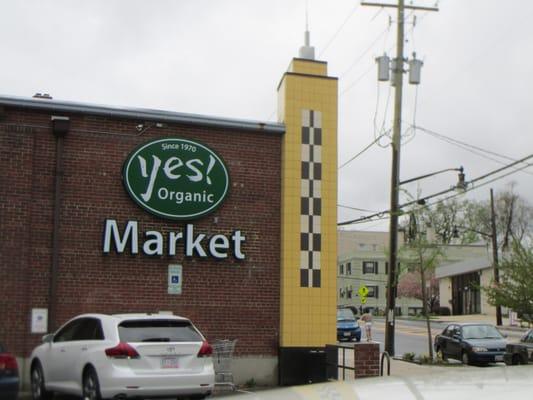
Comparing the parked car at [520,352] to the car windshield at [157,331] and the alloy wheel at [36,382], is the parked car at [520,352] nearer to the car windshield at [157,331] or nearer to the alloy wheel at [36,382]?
the car windshield at [157,331]

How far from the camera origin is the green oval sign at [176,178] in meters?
16.0

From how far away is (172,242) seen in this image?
16141 millimetres

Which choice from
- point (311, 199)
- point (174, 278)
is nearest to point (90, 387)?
point (174, 278)

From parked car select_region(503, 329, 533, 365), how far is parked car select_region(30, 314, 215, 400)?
13764 millimetres

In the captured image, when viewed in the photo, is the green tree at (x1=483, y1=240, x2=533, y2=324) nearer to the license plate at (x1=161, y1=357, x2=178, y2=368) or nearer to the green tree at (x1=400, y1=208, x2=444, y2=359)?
the green tree at (x1=400, y1=208, x2=444, y2=359)

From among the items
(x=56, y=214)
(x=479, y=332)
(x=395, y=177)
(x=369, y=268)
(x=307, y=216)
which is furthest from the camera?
(x=369, y=268)

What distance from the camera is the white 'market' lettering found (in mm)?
15766

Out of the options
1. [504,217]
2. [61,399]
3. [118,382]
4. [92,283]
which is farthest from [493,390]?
[504,217]

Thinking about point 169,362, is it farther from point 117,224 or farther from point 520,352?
point 520,352

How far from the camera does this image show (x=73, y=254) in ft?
50.9

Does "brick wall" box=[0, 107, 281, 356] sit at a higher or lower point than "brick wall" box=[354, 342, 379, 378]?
higher

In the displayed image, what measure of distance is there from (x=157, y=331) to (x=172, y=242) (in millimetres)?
4529

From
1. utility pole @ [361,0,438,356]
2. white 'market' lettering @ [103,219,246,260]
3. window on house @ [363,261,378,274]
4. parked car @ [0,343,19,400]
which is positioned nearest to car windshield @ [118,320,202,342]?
parked car @ [0,343,19,400]

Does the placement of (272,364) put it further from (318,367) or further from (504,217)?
(504,217)
